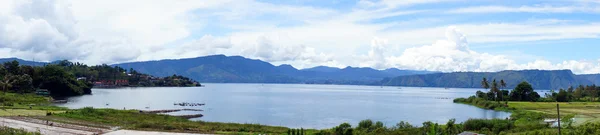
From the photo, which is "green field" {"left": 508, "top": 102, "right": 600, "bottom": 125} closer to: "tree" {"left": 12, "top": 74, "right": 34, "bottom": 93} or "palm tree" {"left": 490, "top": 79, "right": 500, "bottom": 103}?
"palm tree" {"left": 490, "top": 79, "right": 500, "bottom": 103}

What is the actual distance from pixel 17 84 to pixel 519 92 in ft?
325

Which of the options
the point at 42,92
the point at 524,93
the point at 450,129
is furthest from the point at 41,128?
the point at 524,93

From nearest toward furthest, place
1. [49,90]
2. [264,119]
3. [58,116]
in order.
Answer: [58,116]
[264,119]
[49,90]

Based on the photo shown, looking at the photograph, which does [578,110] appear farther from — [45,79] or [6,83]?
[45,79]

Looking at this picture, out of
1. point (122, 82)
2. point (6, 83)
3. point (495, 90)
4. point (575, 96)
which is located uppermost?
point (122, 82)

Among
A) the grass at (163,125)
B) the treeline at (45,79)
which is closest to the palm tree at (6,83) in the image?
the treeline at (45,79)

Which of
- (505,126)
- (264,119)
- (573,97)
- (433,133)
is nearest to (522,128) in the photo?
(505,126)

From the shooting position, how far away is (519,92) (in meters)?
103

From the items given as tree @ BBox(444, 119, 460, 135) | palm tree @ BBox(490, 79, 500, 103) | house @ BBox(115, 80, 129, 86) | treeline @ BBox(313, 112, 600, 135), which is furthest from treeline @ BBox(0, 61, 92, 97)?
palm tree @ BBox(490, 79, 500, 103)

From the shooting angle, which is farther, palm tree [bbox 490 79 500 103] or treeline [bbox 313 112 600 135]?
palm tree [bbox 490 79 500 103]

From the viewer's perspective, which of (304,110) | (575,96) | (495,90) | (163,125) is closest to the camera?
(163,125)

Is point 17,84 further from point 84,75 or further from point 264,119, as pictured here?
point 84,75

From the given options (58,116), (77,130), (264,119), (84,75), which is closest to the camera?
(77,130)

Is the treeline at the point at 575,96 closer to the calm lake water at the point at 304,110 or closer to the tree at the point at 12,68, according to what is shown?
the calm lake water at the point at 304,110
